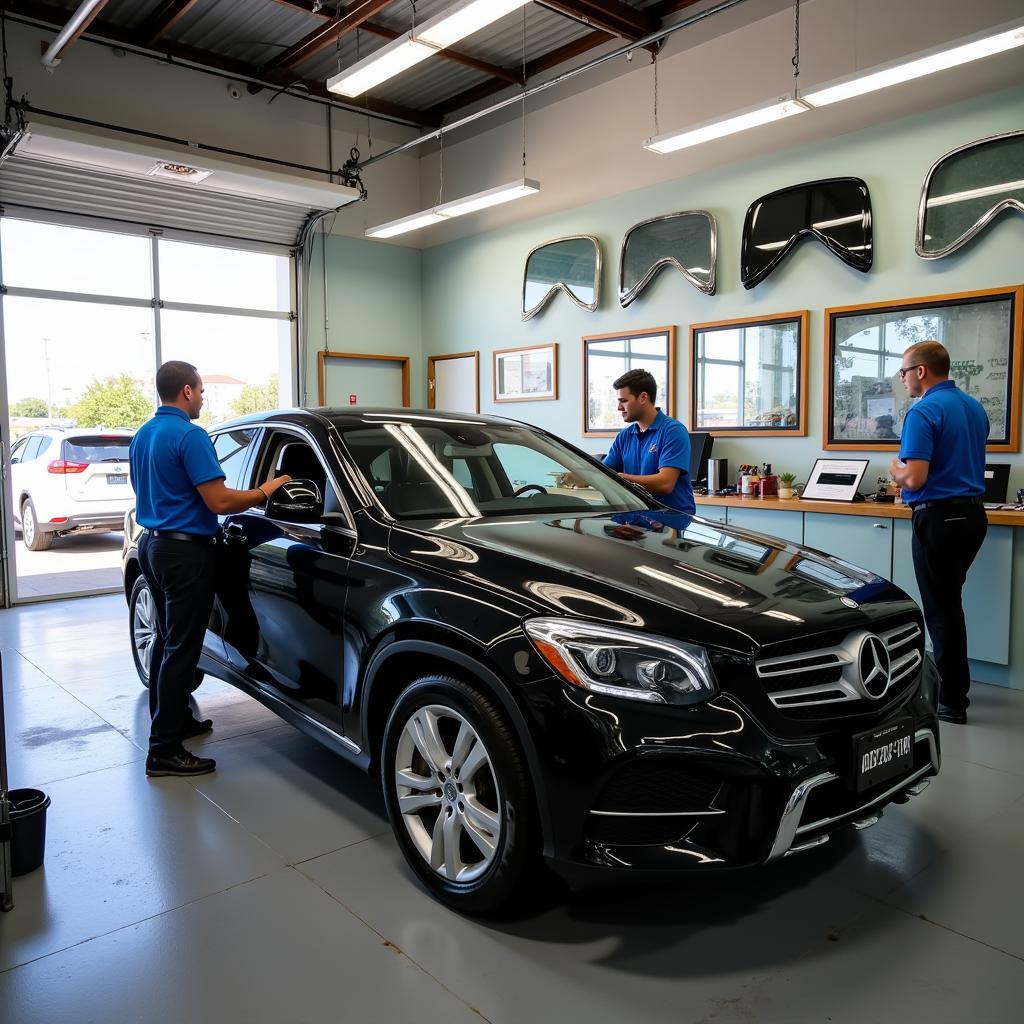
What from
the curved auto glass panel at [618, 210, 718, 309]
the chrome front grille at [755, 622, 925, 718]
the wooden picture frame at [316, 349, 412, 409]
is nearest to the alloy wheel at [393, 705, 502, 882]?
the chrome front grille at [755, 622, 925, 718]

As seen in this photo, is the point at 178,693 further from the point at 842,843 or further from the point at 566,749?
the point at 842,843

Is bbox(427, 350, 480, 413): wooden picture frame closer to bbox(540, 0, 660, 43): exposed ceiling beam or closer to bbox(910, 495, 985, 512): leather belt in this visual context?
bbox(540, 0, 660, 43): exposed ceiling beam

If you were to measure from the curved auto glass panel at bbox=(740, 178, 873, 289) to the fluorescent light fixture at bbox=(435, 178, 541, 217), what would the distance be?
65.1 inches

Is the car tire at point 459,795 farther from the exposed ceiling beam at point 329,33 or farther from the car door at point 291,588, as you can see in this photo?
the exposed ceiling beam at point 329,33

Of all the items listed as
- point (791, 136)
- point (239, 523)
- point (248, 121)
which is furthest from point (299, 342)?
point (239, 523)

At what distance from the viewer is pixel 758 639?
1935mm

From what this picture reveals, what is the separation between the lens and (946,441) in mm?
3771

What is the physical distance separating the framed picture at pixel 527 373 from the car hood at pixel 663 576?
204 inches

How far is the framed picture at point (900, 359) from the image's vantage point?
482 cm

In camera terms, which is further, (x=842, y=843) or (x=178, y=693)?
(x=178, y=693)

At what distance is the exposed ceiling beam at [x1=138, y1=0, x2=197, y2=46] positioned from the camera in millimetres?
6496

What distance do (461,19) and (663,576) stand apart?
12.3ft

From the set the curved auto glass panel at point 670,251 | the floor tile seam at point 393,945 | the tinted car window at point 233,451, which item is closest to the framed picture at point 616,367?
the curved auto glass panel at point 670,251

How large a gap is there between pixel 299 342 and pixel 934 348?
6.27 m
